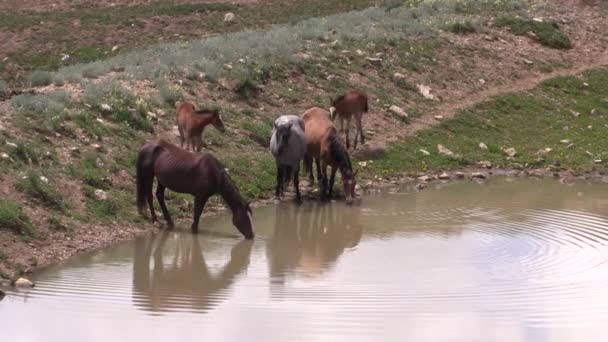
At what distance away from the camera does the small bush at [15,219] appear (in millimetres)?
14523

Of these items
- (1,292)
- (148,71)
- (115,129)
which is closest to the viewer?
(1,292)

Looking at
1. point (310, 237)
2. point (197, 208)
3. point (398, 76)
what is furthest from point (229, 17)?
point (197, 208)

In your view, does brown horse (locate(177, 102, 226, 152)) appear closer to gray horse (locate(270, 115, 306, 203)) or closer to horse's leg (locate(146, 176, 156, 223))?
gray horse (locate(270, 115, 306, 203))

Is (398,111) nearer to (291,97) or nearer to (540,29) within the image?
(291,97)

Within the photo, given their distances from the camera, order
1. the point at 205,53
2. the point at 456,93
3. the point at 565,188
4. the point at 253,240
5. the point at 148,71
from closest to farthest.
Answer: the point at 253,240 → the point at 565,188 → the point at 148,71 → the point at 205,53 → the point at 456,93

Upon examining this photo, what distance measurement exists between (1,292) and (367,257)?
502 centimetres

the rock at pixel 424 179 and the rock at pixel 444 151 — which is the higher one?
the rock at pixel 444 151

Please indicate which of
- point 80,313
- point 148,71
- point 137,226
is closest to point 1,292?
point 80,313

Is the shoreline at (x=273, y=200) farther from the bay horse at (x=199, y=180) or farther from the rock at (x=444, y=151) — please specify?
the bay horse at (x=199, y=180)

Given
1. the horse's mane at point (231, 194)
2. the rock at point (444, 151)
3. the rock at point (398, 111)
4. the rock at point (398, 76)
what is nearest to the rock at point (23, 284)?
the horse's mane at point (231, 194)

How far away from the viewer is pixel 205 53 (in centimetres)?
2536

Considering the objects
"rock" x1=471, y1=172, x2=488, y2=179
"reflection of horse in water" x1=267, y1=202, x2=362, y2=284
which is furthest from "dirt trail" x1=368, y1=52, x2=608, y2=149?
"reflection of horse in water" x1=267, y1=202, x2=362, y2=284

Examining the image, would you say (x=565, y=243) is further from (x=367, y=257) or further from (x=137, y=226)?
(x=137, y=226)

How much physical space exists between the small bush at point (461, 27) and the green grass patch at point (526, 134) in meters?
3.53
